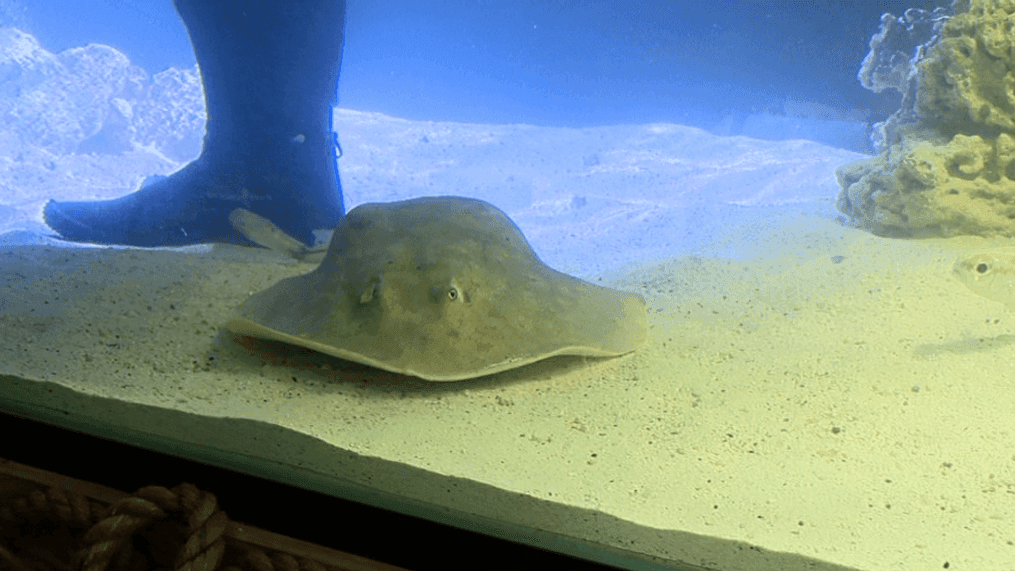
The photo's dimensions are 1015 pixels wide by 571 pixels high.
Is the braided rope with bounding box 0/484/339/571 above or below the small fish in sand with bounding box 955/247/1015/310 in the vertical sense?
below

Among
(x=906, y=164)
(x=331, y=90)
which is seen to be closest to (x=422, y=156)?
(x=331, y=90)

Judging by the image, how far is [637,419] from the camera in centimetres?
176

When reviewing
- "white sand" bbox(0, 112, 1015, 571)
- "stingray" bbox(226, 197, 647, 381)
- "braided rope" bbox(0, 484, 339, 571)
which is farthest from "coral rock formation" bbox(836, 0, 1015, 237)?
"braided rope" bbox(0, 484, 339, 571)

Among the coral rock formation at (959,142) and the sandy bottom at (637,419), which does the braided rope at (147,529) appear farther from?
the coral rock formation at (959,142)

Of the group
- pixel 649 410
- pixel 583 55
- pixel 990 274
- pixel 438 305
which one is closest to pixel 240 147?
pixel 438 305

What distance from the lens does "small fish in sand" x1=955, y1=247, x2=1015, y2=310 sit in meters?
2.15

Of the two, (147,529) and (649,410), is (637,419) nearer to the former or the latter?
(649,410)

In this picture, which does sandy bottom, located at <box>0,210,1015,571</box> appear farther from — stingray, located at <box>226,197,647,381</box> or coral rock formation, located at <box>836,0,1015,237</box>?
coral rock formation, located at <box>836,0,1015,237</box>

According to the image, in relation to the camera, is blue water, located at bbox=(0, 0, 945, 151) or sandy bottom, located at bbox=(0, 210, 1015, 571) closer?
sandy bottom, located at bbox=(0, 210, 1015, 571)

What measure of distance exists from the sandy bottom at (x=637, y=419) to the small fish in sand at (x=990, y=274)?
181 mm

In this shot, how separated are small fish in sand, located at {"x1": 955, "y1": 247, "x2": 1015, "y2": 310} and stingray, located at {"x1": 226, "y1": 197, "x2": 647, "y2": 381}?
4.28ft

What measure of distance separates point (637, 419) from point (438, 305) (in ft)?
2.64

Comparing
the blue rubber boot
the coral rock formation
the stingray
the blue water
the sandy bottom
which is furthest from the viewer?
the blue water

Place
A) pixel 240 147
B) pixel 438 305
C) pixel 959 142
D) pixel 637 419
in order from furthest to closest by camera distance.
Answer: pixel 240 147
pixel 959 142
pixel 438 305
pixel 637 419
